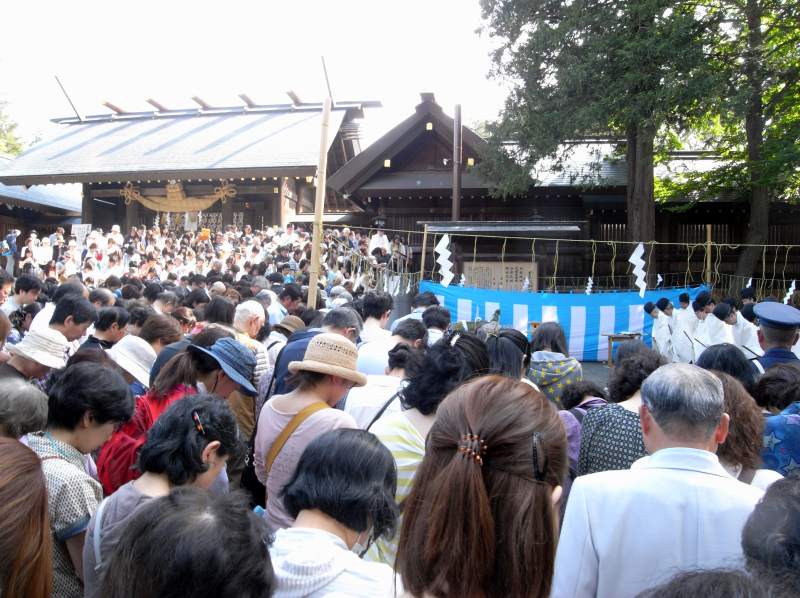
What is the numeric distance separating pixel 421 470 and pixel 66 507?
1.35m

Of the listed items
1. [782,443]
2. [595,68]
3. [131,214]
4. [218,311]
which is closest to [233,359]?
[218,311]

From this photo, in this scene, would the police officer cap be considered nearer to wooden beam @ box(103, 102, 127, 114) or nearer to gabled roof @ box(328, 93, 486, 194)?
gabled roof @ box(328, 93, 486, 194)

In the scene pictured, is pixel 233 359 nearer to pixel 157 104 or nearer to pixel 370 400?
pixel 370 400

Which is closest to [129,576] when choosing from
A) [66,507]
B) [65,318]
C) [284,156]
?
[66,507]

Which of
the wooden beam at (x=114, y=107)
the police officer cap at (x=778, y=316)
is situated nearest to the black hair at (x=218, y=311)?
the police officer cap at (x=778, y=316)

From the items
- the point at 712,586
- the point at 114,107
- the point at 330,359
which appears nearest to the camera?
the point at 712,586

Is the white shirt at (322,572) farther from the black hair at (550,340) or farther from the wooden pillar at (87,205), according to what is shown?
the wooden pillar at (87,205)

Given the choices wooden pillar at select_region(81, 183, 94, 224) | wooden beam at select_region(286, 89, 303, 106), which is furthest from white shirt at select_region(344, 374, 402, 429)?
wooden beam at select_region(286, 89, 303, 106)

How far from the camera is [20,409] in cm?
232

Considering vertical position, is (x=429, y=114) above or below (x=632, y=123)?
above

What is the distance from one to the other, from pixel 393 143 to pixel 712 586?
55.0 ft

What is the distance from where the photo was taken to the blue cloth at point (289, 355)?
3.65 metres

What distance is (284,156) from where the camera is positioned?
20953mm

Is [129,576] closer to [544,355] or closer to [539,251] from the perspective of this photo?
[544,355]
